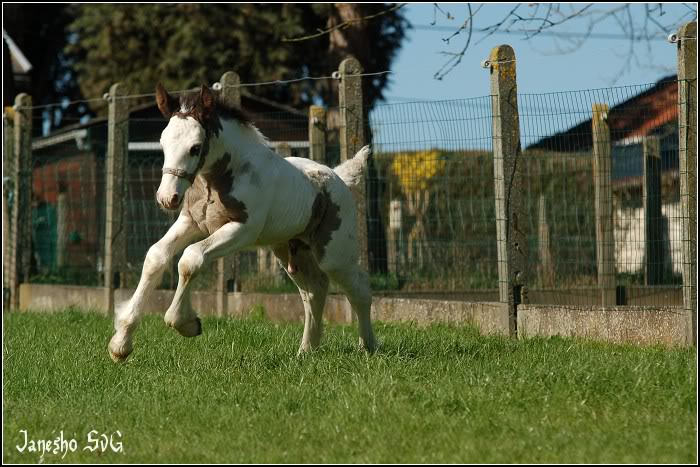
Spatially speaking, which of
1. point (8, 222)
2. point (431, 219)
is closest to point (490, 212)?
point (431, 219)

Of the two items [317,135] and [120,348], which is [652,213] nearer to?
[317,135]

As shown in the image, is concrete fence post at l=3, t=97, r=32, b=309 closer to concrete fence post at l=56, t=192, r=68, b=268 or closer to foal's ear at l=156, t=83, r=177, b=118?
concrete fence post at l=56, t=192, r=68, b=268

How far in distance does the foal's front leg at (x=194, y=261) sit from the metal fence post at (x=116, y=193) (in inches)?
252

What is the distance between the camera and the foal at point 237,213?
7734mm

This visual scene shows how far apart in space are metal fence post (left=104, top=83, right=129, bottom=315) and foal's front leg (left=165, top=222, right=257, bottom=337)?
6407mm

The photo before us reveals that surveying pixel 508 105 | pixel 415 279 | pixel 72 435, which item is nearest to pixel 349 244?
pixel 508 105

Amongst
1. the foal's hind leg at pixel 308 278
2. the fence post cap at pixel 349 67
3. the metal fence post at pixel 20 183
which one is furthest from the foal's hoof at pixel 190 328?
the metal fence post at pixel 20 183

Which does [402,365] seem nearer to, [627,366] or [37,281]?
[627,366]

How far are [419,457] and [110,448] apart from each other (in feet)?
5.36

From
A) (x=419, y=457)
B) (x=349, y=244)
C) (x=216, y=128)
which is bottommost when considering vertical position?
(x=419, y=457)

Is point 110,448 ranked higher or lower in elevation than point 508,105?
lower

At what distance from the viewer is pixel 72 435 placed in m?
6.06

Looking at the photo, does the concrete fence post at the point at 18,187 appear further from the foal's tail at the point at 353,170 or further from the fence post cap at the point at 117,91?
the foal's tail at the point at 353,170

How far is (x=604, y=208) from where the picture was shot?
41.9 feet
